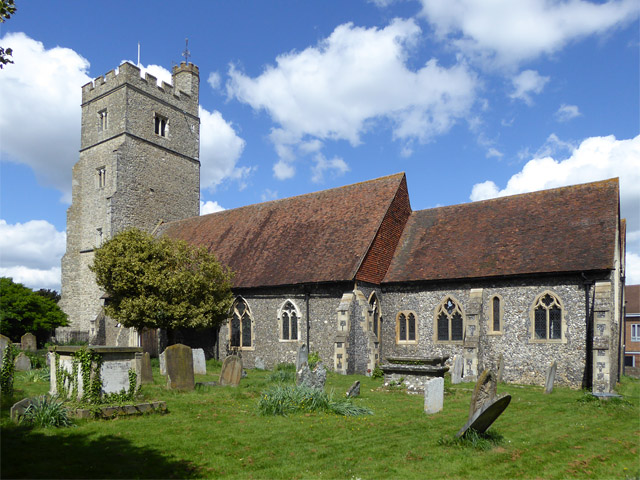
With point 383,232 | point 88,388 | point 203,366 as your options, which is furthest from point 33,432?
point 383,232

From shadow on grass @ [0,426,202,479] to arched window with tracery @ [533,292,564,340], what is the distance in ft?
50.6

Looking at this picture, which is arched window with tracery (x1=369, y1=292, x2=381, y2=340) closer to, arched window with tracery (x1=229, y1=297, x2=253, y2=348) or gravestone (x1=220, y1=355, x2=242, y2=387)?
arched window with tracery (x1=229, y1=297, x2=253, y2=348)

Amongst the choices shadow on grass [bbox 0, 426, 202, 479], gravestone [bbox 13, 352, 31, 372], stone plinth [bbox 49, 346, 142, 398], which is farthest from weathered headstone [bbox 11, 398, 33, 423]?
gravestone [bbox 13, 352, 31, 372]

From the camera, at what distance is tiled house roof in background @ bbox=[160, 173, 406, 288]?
896 inches

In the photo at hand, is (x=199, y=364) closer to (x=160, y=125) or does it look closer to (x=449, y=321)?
(x=449, y=321)

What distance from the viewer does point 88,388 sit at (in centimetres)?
1073

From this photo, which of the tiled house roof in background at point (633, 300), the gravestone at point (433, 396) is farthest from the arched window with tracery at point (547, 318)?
the tiled house roof in background at point (633, 300)

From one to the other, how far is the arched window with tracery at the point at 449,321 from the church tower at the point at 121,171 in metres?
20.4

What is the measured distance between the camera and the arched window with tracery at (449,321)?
20719mm

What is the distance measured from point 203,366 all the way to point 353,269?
7337mm

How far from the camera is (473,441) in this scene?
8.55m

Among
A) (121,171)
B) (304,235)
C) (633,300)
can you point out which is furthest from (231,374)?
(633,300)

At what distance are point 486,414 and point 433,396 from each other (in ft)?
11.9

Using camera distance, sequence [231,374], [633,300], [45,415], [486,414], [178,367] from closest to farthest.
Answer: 1. [486,414]
2. [45,415]
3. [178,367]
4. [231,374]
5. [633,300]
